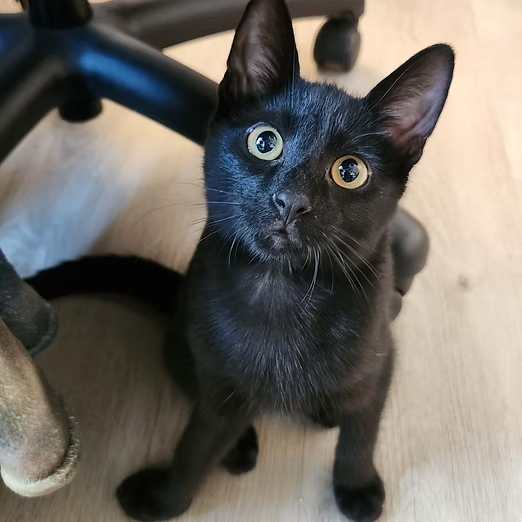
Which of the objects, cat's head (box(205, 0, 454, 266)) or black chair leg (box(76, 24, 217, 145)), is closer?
cat's head (box(205, 0, 454, 266))

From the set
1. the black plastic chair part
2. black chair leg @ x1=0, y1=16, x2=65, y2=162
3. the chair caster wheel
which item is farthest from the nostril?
the chair caster wheel

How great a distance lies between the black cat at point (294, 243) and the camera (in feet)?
2.04

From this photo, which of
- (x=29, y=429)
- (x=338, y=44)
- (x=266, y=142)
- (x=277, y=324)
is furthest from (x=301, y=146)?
(x=338, y=44)

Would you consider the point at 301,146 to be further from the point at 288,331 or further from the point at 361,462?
the point at 361,462

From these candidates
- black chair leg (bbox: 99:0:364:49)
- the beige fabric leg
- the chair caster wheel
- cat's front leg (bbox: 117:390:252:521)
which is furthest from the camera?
the chair caster wheel

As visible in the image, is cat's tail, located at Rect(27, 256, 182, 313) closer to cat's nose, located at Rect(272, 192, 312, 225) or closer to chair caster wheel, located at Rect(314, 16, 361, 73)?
cat's nose, located at Rect(272, 192, 312, 225)

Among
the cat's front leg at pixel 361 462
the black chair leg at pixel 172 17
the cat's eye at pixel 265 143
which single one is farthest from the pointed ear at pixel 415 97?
the black chair leg at pixel 172 17

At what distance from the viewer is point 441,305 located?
1079 mm

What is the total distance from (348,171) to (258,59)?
151 mm

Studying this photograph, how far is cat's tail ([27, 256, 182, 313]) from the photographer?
95 cm

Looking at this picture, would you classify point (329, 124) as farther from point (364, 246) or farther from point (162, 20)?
point (162, 20)

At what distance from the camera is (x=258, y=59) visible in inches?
26.8

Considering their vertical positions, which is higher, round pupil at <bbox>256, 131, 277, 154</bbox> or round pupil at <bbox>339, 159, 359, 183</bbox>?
round pupil at <bbox>256, 131, 277, 154</bbox>

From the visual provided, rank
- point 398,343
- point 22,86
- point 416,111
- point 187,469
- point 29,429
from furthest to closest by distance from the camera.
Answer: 1. point 398,343
2. point 22,86
3. point 187,469
4. point 416,111
5. point 29,429
